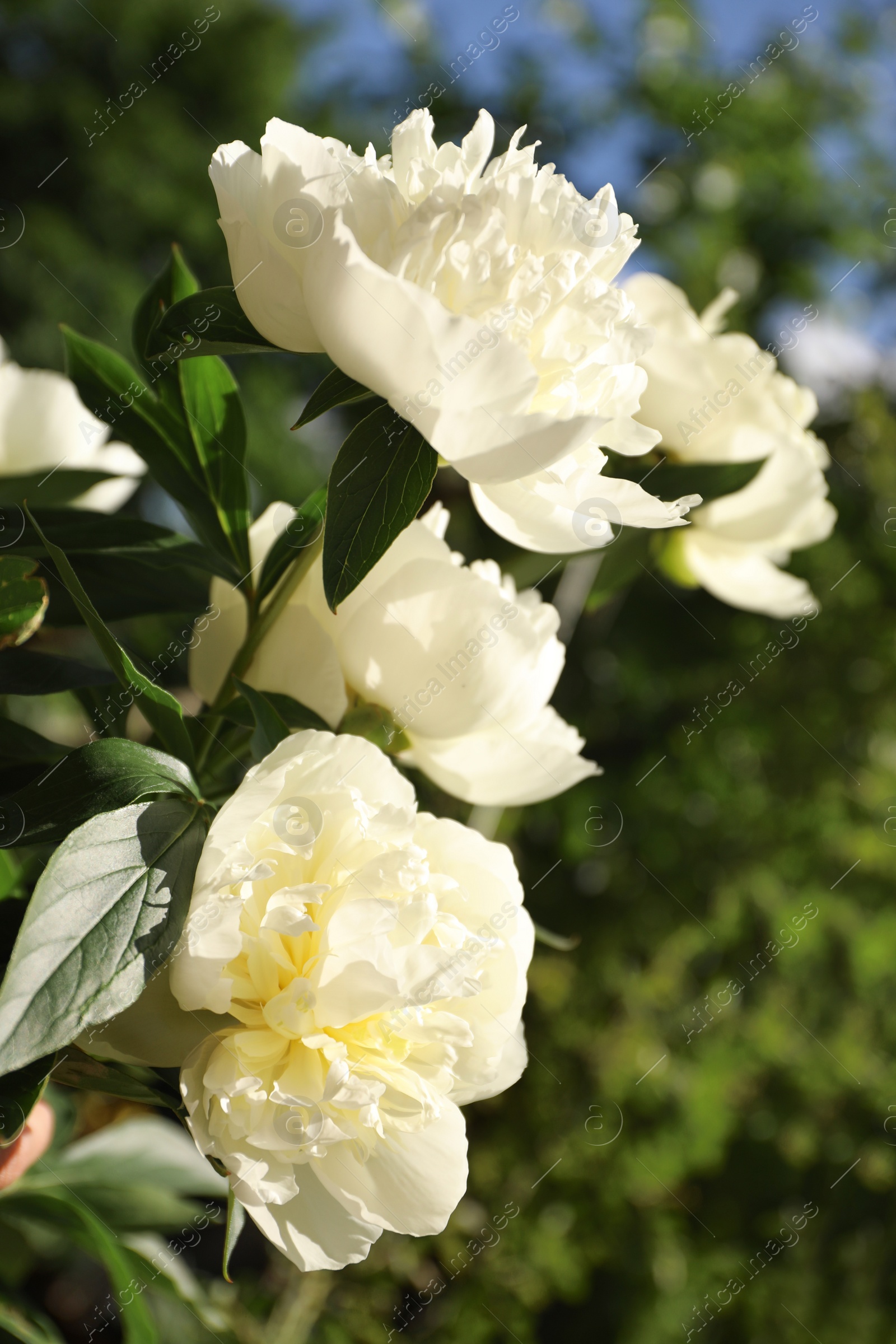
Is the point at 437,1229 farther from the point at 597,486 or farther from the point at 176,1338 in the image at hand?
the point at 176,1338

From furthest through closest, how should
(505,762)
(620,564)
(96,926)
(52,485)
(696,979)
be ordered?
(696,979) → (620,564) → (52,485) → (505,762) → (96,926)

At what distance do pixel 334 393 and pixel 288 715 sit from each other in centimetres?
11

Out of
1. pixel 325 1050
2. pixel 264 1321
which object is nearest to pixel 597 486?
pixel 325 1050

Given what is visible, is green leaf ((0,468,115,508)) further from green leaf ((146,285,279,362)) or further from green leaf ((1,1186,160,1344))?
green leaf ((1,1186,160,1344))

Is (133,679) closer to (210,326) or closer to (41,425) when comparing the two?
(210,326)

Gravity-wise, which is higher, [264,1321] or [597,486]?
[597,486]

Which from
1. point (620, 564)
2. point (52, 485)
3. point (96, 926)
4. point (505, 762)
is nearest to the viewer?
point (96, 926)

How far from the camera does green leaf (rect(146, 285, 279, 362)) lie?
0.97ft

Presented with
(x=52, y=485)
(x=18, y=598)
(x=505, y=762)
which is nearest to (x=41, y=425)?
(x=52, y=485)

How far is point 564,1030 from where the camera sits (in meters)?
1.16

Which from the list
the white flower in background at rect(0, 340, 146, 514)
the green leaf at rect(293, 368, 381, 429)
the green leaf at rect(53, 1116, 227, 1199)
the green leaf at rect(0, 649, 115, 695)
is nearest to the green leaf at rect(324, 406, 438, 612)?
the green leaf at rect(293, 368, 381, 429)

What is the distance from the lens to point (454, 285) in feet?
0.86

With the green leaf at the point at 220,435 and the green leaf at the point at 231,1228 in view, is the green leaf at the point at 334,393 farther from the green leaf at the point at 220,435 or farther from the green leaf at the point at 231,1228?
the green leaf at the point at 231,1228

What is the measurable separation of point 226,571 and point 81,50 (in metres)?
4.80
